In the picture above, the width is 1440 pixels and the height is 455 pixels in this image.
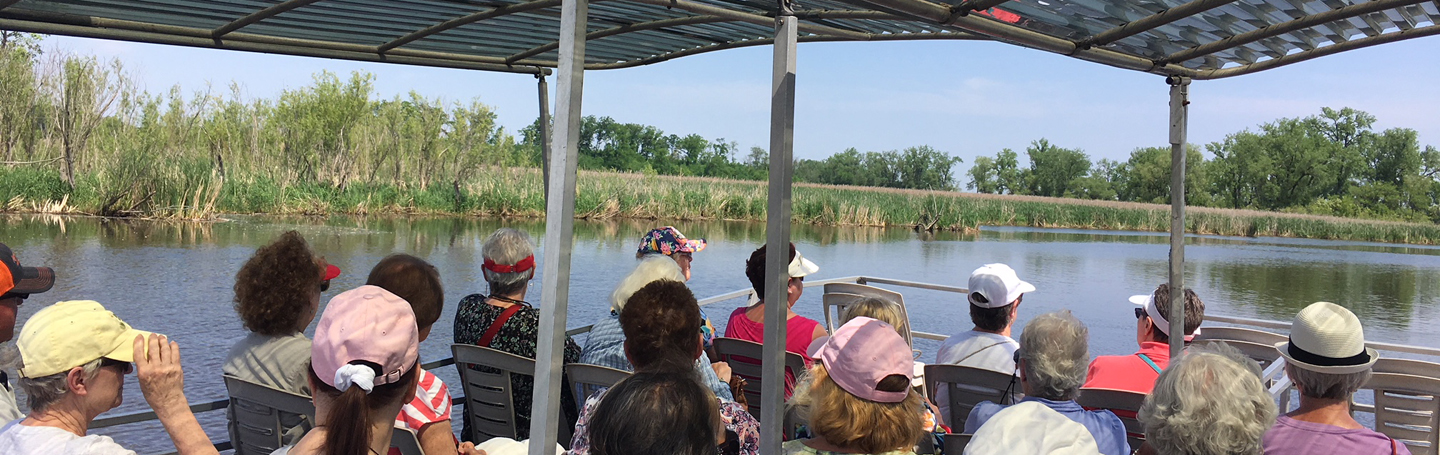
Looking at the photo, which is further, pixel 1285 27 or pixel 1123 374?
pixel 1123 374

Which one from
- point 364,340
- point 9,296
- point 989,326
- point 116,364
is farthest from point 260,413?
point 989,326

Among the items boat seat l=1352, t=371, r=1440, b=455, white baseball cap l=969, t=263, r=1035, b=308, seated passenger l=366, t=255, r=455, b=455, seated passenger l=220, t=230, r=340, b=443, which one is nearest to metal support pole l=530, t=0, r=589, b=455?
seated passenger l=366, t=255, r=455, b=455

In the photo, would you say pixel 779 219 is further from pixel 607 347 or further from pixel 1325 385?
pixel 1325 385

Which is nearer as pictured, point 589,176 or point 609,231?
point 609,231

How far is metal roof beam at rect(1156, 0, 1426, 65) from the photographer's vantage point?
8.68ft

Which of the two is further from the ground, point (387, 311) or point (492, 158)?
point (492, 158)

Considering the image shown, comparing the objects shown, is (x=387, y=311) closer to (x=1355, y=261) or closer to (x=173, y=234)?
(x=173, y=234)

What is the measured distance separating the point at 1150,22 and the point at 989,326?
3.82 ft

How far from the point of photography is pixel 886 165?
74.1 meters

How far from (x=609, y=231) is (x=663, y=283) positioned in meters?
19.5

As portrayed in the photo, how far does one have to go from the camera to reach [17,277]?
96.5 inches

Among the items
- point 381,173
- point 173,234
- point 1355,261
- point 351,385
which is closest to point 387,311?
point 351,385

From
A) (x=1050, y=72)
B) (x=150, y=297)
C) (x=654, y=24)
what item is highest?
(x=1050, y=72)

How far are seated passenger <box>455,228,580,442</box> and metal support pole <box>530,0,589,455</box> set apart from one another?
2.82 feet
